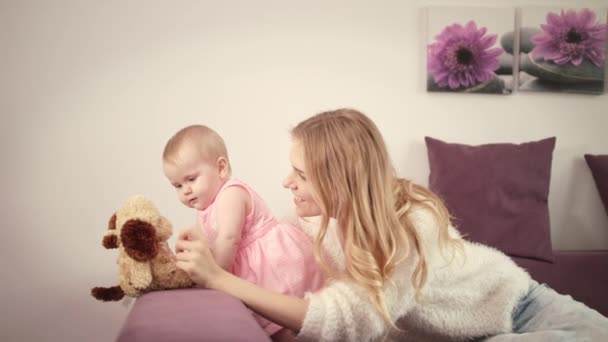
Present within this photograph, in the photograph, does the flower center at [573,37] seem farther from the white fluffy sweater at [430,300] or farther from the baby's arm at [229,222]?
the baby's arm at [229,222]

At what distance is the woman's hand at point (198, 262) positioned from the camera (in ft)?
4.29

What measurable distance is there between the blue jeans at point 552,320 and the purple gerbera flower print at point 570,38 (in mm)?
1413

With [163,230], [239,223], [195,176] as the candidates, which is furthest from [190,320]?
[195,176]

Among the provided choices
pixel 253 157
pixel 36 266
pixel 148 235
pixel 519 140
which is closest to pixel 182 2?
pixel 253 157

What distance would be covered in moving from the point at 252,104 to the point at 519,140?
4.08ft

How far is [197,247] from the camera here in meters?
1.32

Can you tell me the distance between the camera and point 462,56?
2.57 meters

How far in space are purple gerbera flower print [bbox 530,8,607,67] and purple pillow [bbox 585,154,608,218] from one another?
1.47 ft

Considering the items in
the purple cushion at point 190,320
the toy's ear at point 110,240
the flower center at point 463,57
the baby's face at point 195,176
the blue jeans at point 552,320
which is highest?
the flower center at point 463,57

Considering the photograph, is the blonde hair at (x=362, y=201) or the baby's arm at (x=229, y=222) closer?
the blonde hair at (x=362, y=201)

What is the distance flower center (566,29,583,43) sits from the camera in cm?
265

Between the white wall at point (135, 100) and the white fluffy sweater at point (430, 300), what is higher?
the white wall at point (135, 100)

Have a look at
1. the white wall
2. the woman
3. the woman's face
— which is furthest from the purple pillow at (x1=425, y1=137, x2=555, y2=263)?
the woman's face

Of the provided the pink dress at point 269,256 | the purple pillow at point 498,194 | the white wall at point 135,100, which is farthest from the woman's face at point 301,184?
the purple pillow at point 498,194
